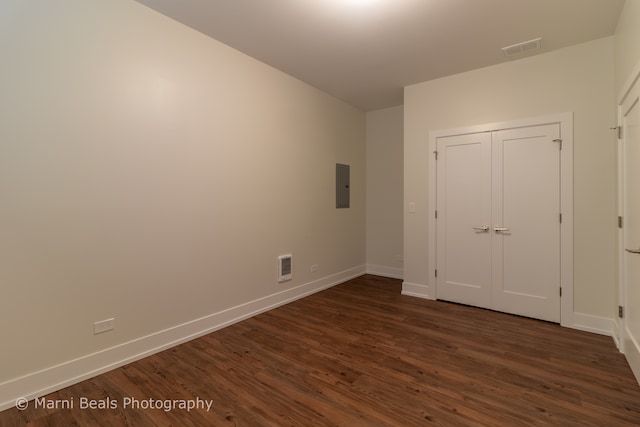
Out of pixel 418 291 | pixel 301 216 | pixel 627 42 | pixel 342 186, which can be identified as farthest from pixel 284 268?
pixel 627 42

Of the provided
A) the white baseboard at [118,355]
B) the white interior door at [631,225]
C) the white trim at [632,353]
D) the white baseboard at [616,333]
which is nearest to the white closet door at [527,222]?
the white baseboard at [616,333]

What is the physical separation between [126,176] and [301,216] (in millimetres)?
2253

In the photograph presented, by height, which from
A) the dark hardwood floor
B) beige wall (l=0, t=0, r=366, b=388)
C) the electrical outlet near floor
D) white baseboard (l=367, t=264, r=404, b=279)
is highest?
beige wall (l=0, t=0, r=366, b=388)

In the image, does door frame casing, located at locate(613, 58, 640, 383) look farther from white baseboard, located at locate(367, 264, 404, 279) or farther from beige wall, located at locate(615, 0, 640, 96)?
white baseboard, located at locate(367, 264, 404, 279)

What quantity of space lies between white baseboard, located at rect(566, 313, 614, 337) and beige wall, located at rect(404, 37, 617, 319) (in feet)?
0.15

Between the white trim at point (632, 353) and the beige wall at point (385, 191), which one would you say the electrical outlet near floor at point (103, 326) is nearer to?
the white trim at point (632, 353)

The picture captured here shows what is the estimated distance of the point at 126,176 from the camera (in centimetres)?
249

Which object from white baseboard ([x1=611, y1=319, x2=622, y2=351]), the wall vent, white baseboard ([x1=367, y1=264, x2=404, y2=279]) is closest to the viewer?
white baseboard ([x1=611, y1=319, x2=622, y2=351])

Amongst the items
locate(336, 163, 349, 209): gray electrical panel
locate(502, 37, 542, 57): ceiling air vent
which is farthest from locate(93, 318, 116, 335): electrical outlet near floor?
locate(502, 37, 542, 57): ceiling air vent

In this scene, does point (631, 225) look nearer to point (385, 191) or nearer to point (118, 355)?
point (385, 191)

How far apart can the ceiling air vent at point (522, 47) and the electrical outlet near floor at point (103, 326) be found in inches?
182

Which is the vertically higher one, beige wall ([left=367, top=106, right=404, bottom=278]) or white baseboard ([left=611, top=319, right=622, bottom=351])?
beige wall ([left=367, top=106, right=404, bottom=278])

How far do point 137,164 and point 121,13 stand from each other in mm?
1227

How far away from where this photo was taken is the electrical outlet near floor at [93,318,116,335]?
7.67 ft
